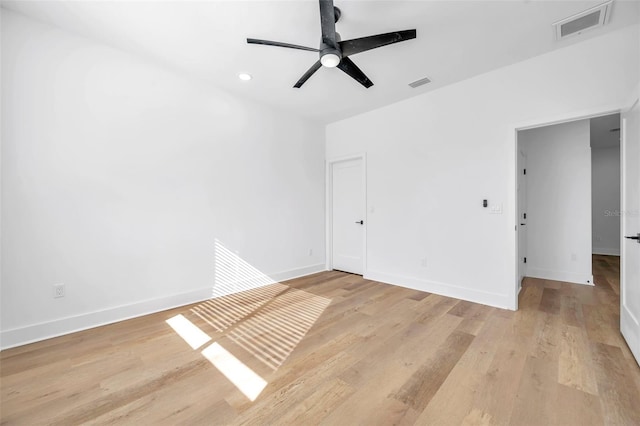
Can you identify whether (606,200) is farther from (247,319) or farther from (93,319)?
(93,319)

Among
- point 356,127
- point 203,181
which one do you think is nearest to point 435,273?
point 356,127

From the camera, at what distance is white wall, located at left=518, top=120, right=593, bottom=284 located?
12.6 feet

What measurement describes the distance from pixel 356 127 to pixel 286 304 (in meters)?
3.07

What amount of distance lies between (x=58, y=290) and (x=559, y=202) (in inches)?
255

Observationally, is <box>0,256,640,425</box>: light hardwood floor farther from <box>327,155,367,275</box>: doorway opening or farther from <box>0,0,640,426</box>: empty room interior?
<box>327,155,367,275</box>: doorway opening

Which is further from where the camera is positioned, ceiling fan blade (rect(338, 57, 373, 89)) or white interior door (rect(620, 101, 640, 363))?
ceiling fan blade (rect(338, 57, 373, 89))

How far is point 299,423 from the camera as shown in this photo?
1.37 meters

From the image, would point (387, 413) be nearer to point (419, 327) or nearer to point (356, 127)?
point (419, 327)

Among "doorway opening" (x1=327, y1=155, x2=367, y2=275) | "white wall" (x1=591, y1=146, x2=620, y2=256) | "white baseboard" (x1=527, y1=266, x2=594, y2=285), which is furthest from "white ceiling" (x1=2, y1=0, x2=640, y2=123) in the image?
"white wall" (x1=591, y1=146, x2=620, y2=256)

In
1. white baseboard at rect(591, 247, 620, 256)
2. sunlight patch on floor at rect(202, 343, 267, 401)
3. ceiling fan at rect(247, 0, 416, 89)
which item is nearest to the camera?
sunlight patch on floor at rect(202, 343, 267, 401)

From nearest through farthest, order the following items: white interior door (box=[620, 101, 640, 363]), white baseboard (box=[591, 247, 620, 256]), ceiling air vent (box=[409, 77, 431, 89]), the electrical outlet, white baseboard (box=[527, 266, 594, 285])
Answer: white interior door (box=[620, 101, 640, 363]), the electrical outlet, ceiling air vent (box=[409, 77, 431, 89]), white baseboard (box=[527, 266, 594, 285]), white baseboard (box=[591, 247, 620, 256])

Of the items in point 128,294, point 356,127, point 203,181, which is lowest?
point 128,294

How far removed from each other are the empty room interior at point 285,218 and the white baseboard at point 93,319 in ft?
0.06

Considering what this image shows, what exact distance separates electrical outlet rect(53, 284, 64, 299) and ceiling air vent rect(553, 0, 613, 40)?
5035mm
